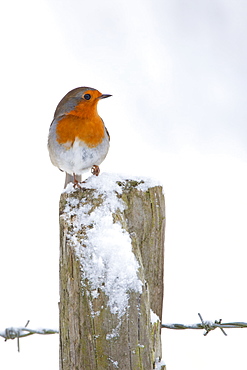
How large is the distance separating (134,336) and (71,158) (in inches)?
73.6

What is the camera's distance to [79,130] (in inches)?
121

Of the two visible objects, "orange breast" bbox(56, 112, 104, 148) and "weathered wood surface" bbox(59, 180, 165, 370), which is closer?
"weathered wood surface" bbox(59, 180, 165, 370)

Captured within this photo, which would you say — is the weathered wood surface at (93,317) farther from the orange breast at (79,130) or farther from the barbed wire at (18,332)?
the orange breast at (79,130)

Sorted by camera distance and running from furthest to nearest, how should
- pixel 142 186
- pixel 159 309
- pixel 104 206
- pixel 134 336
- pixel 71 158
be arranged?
pixel 71 158, pixel 159 309, pixel 142 186, pixel 104 206, pixel 134 336

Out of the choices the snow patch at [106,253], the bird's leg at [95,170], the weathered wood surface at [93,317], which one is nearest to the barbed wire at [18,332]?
the weathered wood surface at [93,317]

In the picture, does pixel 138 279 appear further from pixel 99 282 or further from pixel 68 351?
pixel 68 351

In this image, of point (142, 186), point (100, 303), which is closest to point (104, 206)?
point (142, 186)

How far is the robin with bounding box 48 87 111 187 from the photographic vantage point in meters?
3.07

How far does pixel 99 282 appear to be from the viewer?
1444 mm

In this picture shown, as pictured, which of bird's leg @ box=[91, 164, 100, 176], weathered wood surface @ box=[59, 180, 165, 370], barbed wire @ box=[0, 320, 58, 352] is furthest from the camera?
bird's leg @ box=[91, 164, 100, 176]

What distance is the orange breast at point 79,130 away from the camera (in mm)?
3064

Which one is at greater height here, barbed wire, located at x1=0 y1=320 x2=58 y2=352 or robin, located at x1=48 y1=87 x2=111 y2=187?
robin, located at x1=48 y1=87 x2=111 y2=187

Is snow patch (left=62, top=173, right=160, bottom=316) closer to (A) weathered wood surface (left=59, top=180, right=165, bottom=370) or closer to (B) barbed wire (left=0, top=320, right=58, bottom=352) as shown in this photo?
(A) weathered wood surface (left=59, top=180, right=165, bottom=370)

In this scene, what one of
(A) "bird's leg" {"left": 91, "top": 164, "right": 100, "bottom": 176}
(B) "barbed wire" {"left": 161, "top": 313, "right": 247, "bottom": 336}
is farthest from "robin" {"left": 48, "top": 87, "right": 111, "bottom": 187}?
(B) "barbed wire" {"left": 161, "top": 313, "right": 247, "bottom": 336}
